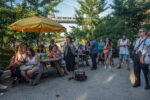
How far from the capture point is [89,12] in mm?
21797

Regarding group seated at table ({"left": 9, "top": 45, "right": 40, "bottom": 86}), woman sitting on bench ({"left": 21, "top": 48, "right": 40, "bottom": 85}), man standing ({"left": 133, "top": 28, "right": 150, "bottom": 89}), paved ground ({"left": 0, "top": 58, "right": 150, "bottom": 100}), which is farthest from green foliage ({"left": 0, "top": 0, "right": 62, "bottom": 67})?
man standing ({"left": 133, "top": 28, "right": 150, "bottom": 89})

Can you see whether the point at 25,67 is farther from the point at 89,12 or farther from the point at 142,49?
the point at 89,12

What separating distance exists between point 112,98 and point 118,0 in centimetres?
1282

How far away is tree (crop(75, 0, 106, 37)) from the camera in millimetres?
21672

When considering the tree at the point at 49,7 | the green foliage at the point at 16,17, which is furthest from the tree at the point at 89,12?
the green foliage at the point at 16,17

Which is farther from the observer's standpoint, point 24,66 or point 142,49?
point 24,66

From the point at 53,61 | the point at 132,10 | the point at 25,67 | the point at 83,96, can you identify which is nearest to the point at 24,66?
the point at 25,67

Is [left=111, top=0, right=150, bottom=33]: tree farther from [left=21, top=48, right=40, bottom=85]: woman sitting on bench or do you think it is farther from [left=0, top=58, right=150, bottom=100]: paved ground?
[left=21, top=48, right=40, bottom=85]: woman sitting on bench

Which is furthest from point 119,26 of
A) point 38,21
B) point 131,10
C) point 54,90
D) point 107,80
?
point 54,90

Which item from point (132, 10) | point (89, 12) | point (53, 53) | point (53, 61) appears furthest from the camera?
point (89, 12)

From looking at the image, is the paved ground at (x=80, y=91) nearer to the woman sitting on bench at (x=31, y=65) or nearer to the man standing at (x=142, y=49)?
the woman sitting on bench at (x=31, y=65)

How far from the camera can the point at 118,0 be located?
533 inches

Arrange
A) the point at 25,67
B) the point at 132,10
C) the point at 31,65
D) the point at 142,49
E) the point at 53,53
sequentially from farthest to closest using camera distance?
the point at 132,10
the point at 53,53
the point at 31,65
the point at 25,67
the point at 142,49

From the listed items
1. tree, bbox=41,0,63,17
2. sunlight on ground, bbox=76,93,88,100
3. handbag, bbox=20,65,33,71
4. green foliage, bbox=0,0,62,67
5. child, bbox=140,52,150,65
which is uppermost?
tree, bbox=41,0,63,17
